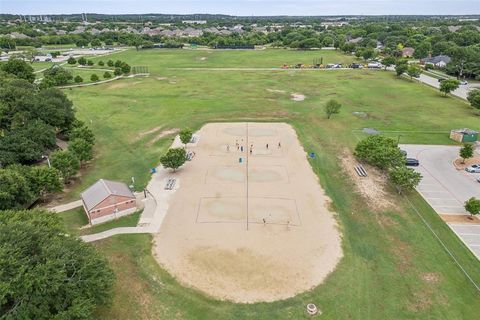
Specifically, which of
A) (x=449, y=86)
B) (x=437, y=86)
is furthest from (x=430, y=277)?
(x=437, y=86)

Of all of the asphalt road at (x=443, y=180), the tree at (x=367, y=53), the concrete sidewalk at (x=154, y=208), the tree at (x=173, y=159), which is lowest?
the asphalt road at (x=443, y=180)

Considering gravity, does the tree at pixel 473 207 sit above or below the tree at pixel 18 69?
below

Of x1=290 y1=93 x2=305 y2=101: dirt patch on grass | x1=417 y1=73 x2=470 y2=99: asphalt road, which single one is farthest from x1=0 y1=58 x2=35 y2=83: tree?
x1=417 y1=73 x2=470 y2=99: asphalt road

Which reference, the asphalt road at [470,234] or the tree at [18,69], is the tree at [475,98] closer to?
Result: the asphalt road at [470,234]

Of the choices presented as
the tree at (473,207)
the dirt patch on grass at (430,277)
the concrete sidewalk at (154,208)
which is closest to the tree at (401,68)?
the tree at (473,207)

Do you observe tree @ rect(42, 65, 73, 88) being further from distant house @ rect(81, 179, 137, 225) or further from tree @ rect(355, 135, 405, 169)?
tree @ rect(355, 135, 405, 169)

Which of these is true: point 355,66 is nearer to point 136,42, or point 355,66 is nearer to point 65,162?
point 65,162

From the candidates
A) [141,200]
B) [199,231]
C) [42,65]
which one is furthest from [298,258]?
[42,65]
